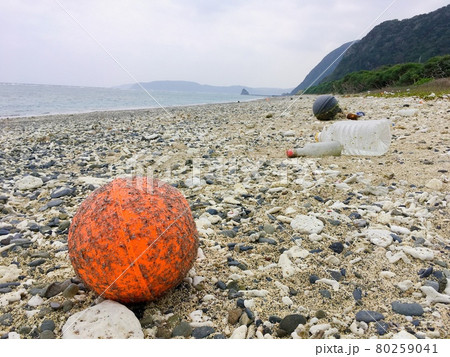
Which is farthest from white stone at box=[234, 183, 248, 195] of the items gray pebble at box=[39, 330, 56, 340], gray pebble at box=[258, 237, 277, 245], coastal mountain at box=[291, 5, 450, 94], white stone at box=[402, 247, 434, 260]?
coastal mountain at box=[291, 5, 450, 94]

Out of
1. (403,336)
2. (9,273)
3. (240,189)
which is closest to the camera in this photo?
(403,336)

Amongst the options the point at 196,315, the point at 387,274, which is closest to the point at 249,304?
the point at 196,315

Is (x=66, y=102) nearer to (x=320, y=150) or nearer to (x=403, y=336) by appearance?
(x=320, y=150)

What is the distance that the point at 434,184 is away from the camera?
169 inches

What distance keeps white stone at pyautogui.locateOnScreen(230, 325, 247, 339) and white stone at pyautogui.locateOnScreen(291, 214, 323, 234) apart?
1.54 meters

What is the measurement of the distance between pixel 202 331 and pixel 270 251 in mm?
1196

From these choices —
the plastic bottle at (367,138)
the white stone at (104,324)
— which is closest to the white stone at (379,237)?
the white stone at (104,324)

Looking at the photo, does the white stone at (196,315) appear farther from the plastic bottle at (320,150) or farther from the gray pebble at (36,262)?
the plastic bottle at (320,150)

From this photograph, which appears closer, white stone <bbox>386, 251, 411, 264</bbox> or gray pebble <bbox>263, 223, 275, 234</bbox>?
white stone <bbox>386, 251, 411, 264</bbox>

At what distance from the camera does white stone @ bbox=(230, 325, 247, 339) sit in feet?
6.68

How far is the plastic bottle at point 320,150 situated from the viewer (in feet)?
21.2

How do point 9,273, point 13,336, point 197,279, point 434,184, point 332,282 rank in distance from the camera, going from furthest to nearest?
point 434,184 → point 9,273 → point 197,279 → point 332,282 → point 13,336

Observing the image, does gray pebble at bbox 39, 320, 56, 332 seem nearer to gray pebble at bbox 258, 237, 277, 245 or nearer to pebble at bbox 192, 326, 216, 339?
pebble at bbox 192, 326, 216, 339

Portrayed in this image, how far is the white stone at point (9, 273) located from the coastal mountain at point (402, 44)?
190ft
